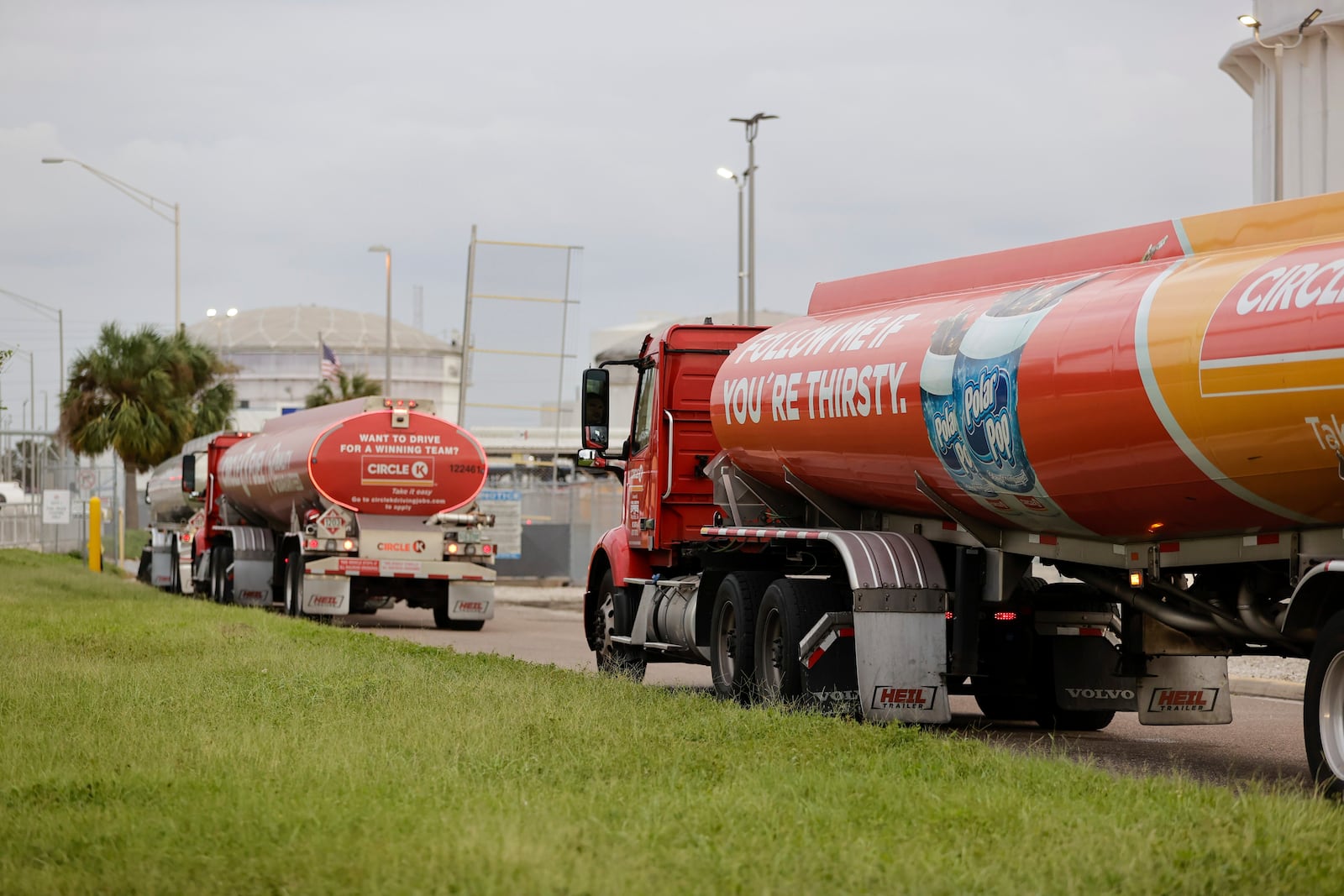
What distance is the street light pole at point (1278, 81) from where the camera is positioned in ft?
92.7

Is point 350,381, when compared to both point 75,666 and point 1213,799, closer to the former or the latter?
point 75,666

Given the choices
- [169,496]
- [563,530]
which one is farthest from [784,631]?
[169,496]

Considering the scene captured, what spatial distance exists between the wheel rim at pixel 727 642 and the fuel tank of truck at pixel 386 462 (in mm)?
11045

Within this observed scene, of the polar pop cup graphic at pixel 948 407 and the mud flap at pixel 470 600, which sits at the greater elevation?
the polar pop cup graphic at pixel 948 407

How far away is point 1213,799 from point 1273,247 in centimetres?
266

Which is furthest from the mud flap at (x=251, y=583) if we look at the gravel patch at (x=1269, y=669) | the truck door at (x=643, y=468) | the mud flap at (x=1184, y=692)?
the mud flap at (x=1184, y=692)

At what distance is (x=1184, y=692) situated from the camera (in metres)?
10.5

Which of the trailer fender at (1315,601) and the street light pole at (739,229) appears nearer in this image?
the trailer fender at (1315,601)

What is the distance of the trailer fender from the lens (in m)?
7.66

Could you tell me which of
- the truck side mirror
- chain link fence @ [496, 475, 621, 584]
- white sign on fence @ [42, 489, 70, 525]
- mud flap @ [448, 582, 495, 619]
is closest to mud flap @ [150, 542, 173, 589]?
white sign on fence @ [42, 489, 70, 525]

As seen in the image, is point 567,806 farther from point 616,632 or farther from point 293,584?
point 293,584

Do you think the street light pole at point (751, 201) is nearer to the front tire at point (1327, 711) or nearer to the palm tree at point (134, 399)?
the palm tree at point (134, 399)

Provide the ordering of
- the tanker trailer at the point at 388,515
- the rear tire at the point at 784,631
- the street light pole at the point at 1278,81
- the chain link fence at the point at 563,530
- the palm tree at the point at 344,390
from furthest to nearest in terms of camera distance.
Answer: the palm tree at the point at 344,390
the chain link fence at the point at 563,530
the street light pole at the point at 1278,81
the tanker trailer at the point at 388,515
the rear tire at the point at 784,631

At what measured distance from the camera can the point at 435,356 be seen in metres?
122
